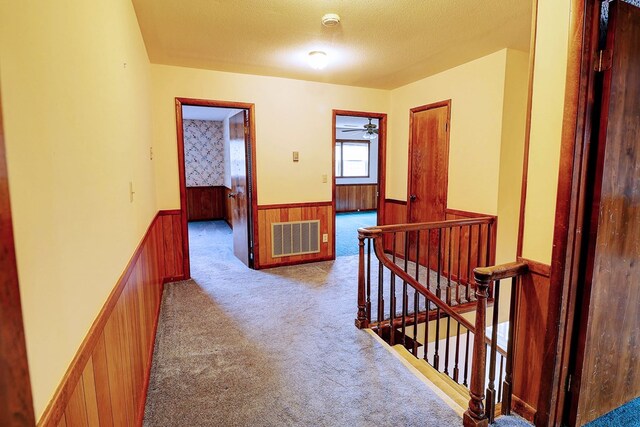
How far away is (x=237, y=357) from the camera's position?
7.58ft

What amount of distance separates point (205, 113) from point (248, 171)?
121 inches

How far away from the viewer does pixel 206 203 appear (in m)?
7.98

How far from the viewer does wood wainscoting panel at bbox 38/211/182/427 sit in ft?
2.70

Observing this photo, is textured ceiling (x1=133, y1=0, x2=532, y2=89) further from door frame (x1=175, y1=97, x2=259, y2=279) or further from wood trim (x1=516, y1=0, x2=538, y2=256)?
wood trim (x1=516, y1=0, x2=538, y2=256)

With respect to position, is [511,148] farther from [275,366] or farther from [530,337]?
[275,366]

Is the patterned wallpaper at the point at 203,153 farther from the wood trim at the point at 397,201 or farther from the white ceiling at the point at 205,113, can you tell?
the wood trim at the point at 397,201

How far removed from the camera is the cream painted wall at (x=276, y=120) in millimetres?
3721

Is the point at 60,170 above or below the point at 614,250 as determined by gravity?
above

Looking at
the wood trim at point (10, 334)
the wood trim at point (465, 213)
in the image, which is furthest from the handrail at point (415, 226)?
the wood trim at point (10, 334)

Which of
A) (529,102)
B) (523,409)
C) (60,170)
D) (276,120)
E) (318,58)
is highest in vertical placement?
(318,58)

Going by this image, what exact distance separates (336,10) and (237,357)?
8.20ft

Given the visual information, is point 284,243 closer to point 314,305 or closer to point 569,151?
point 314,305

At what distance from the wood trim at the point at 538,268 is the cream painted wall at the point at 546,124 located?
0.8 inches

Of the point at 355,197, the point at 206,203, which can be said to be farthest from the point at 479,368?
the point at 355,197
